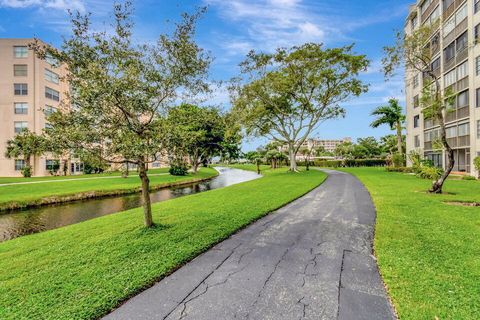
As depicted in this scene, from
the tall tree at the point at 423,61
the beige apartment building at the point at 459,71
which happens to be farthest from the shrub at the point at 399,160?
the tall tree at the point at 423,61

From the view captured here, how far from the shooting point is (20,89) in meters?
36.3

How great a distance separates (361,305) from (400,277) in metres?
1.31

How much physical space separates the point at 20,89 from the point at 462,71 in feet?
185

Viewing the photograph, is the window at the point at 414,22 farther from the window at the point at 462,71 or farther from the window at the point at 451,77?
the window at the point at 462,71

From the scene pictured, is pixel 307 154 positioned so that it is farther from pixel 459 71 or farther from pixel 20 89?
pixel 20 89

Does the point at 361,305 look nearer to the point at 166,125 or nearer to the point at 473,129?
the point at 166,125

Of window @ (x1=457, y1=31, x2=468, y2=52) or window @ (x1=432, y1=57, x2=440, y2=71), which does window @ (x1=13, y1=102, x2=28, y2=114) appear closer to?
window @ (x1=457, y1=31, x2=468, y2=52)

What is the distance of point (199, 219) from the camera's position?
9.41m

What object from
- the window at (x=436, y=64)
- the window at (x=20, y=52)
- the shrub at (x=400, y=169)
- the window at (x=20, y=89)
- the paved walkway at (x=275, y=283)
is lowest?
the paved walkway at (x=275, y=283)

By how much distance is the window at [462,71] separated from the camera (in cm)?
2516

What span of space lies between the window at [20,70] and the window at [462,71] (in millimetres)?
55672

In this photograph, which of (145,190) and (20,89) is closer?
(145,190)

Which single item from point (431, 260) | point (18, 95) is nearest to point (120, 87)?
point (431, 260)

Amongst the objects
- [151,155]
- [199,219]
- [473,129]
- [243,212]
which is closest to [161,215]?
Answer: [199,219]
